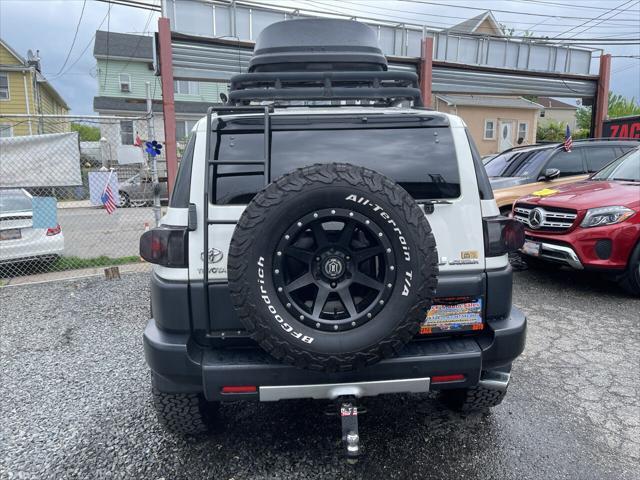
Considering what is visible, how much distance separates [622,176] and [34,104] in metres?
26.8

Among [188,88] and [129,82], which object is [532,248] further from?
[129,82]

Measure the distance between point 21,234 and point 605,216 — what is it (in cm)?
756

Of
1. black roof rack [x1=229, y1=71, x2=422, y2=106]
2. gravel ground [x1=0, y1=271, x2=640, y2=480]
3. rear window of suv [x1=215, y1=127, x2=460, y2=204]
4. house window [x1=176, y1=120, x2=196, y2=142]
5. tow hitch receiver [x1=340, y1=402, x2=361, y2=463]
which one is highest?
house window [x1=176, y1=120, x2=196, y2=142]

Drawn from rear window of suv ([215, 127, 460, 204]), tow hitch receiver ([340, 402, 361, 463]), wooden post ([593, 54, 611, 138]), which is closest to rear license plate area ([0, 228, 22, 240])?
rear window of suv ([215, 127, 460, 204])

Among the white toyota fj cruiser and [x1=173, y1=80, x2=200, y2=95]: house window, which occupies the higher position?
[x1=173, y1=80, x2=200, y2=95]: house window

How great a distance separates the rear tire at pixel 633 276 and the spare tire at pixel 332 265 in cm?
431

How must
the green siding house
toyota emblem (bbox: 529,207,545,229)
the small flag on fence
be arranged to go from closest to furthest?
toyota emblem (bbox: 529,207,545,229), the small flag on fence, the green siding house

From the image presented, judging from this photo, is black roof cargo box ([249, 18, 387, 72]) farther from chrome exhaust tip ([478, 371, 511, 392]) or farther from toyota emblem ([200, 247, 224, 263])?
chrome exhaust tip ([478, 371, 511, 392])

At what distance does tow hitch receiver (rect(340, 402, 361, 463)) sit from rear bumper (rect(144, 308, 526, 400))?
0.08 m

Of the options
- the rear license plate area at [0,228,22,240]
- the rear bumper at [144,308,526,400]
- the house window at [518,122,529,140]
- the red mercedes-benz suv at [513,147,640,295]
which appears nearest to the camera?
the rear bumper at [144,308,526,400]

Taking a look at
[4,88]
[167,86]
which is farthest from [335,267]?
[4,88]

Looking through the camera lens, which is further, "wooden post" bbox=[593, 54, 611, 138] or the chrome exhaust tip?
"wooden post" bbox=[593, 54, 611, 138]

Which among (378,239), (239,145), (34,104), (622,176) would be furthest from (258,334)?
(34,104)

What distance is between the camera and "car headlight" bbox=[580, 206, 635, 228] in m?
5.04
